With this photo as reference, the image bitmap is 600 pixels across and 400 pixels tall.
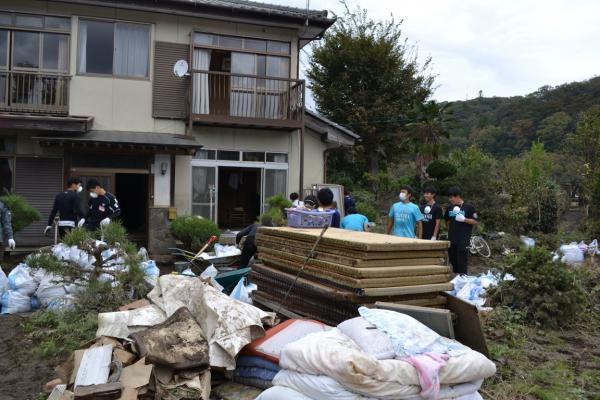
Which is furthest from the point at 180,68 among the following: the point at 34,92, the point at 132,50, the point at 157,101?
the point at 34,92

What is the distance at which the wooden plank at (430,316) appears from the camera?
13.2 feet

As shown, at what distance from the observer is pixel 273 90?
1366 cm

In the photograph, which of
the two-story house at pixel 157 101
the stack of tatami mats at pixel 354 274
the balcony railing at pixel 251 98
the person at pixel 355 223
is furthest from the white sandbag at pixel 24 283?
the balcony railing at pixel 251 98

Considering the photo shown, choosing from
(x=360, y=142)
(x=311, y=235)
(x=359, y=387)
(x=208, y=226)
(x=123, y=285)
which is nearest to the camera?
(x=359, y=387)

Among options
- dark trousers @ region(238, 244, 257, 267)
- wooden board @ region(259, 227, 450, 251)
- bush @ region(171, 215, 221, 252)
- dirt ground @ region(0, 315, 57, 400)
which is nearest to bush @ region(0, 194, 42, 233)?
bush @ region(171, 215, 221, 252)

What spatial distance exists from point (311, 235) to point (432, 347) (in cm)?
163

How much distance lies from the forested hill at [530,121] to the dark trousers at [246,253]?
34.5 metres

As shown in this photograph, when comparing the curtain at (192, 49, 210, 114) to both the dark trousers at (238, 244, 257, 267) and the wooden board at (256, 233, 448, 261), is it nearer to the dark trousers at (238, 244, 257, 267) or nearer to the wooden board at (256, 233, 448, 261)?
the dark trousers at (238, 244, 257, 267)

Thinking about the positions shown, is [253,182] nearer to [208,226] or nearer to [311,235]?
[208,226]

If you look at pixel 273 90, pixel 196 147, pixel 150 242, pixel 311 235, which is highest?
pixel 273 90

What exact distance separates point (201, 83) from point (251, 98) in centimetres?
130

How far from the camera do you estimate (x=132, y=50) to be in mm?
12586

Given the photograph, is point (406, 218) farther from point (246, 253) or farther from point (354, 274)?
point (354, 274)

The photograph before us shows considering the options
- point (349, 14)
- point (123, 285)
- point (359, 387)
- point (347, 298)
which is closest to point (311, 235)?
point (347, 298)
